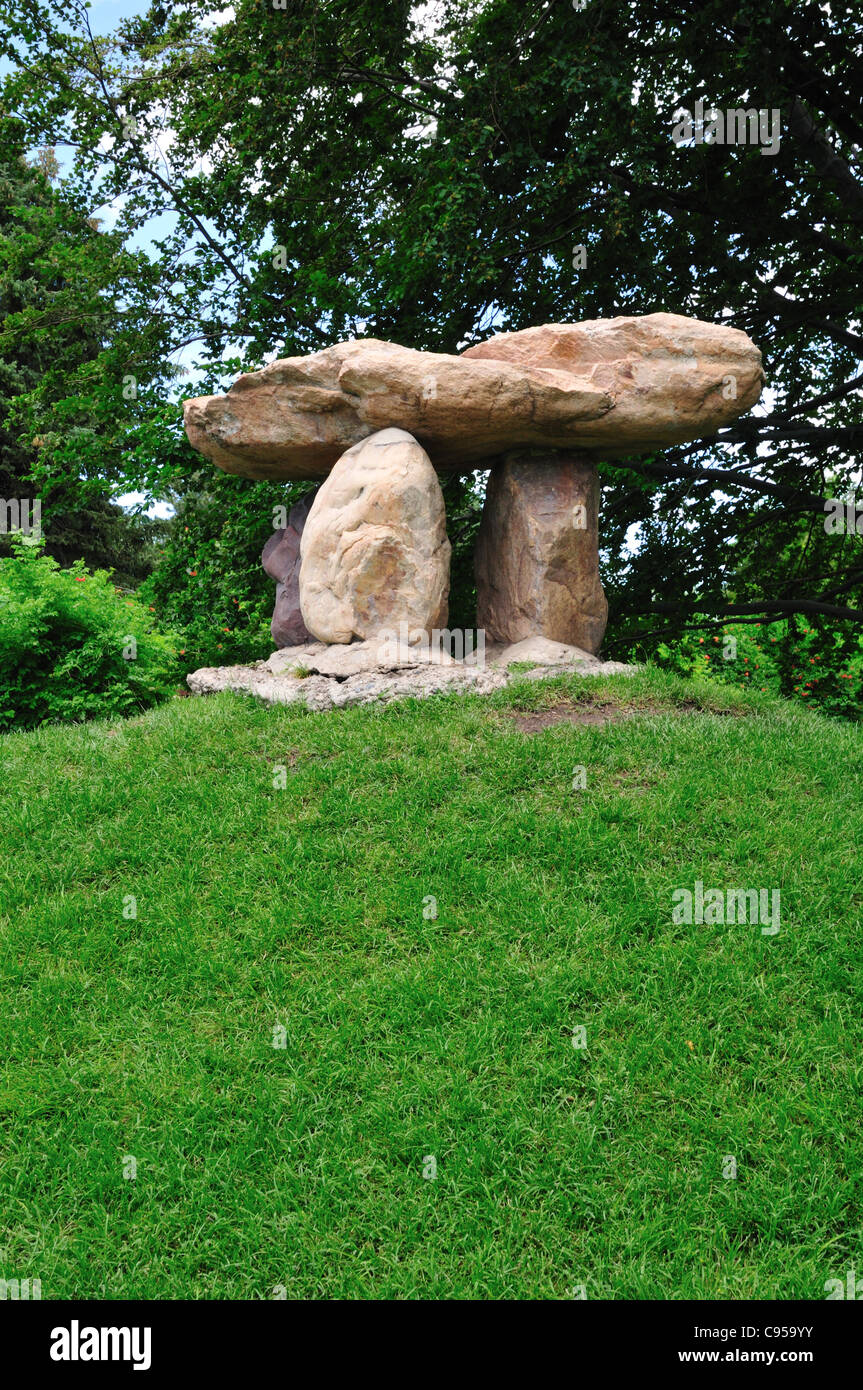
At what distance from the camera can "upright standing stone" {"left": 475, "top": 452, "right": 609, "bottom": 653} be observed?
7816 mm

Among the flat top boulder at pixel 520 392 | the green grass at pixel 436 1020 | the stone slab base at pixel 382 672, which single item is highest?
the flat top boulder at pixel 520 392

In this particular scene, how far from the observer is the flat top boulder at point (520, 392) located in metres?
7.27

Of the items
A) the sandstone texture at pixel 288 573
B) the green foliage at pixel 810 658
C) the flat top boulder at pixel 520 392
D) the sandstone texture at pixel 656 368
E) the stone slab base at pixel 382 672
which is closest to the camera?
the stone slab base at pixel 382 672

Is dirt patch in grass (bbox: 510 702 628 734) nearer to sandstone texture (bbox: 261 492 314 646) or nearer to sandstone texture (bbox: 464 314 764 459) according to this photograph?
sandstone texture (bbox: 464 314 764 459)

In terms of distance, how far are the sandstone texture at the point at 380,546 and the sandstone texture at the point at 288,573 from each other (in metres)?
0.72

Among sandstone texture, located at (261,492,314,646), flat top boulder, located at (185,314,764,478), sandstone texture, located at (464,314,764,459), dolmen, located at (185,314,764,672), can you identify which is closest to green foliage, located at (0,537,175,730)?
sandstone texture, located at (261,492,314,646)

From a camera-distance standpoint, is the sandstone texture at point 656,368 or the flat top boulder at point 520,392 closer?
the flat top boulder at point 520,392

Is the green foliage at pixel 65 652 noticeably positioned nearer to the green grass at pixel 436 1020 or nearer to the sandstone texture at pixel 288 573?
the sandstone texture at pixel 288 573

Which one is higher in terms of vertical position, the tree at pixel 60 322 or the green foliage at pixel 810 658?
the tree at pixel 60 322

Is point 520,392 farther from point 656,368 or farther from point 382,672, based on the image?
point 382,672

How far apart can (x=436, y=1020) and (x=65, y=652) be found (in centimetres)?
577

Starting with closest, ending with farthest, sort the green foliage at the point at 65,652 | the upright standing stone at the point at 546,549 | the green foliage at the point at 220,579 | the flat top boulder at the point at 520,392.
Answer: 1. the flat top boulder at the point at 520,392
2. the upright standing stone at the point at 546,549
3. the green foliage at the point at 65,652
4. the green foliage at the point at 220,579

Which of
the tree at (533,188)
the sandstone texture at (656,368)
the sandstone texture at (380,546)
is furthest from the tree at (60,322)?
the sandstone texture at (656,368)
